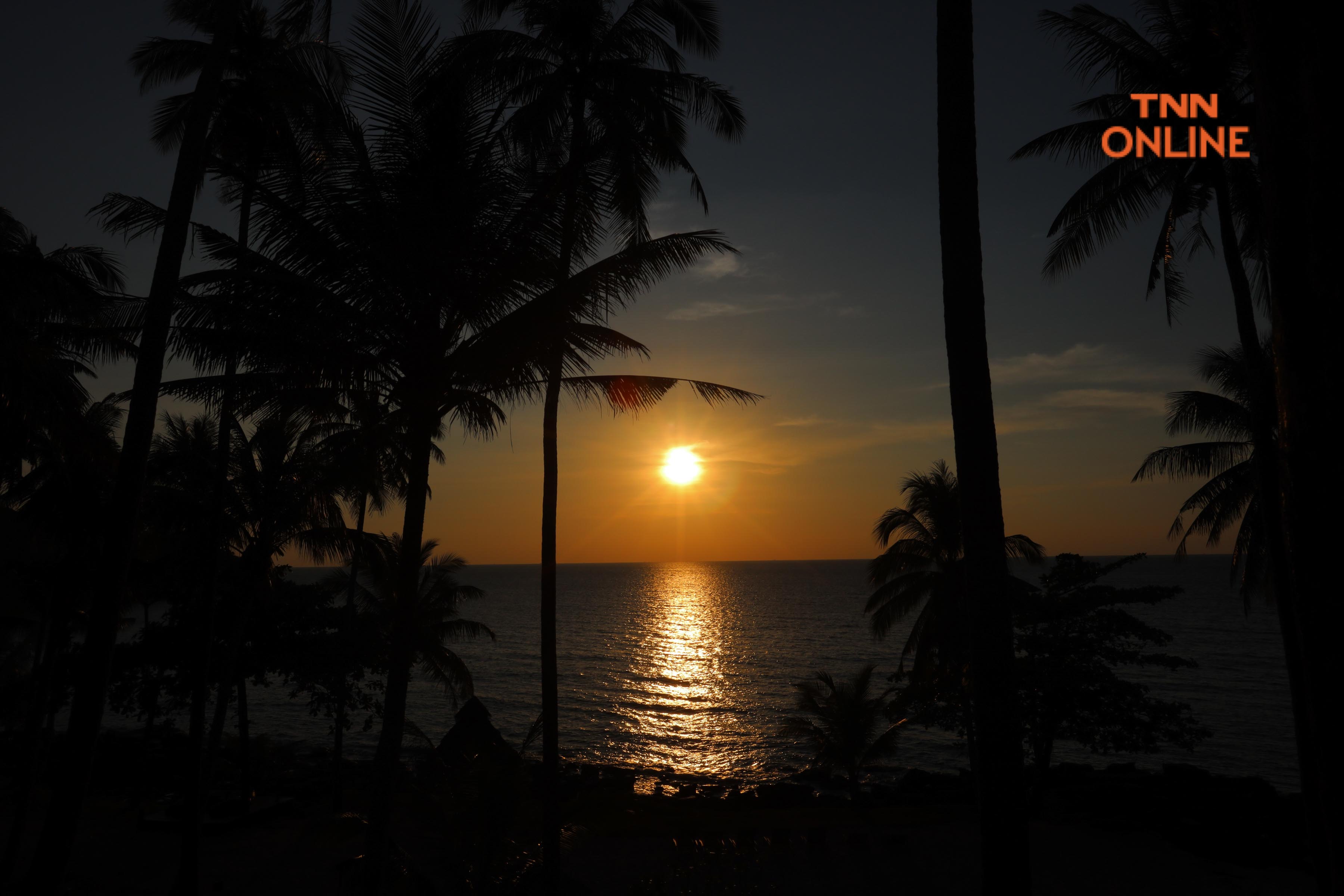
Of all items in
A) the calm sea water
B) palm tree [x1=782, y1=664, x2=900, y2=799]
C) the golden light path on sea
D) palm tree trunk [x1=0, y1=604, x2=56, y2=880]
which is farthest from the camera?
the golden light path on sea

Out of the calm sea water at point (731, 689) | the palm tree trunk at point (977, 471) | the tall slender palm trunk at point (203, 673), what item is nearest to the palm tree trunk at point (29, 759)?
the tall slender palm trunk at point (203, 673)

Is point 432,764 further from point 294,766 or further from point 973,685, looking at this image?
point 294,766

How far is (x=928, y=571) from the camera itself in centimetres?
2405

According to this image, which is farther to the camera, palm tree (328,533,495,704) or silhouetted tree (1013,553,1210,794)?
palm tree (328,533,495,704)

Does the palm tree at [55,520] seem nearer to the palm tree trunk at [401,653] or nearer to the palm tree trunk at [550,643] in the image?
the palm tree trunk at [401,653]

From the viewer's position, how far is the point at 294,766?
32.3 m

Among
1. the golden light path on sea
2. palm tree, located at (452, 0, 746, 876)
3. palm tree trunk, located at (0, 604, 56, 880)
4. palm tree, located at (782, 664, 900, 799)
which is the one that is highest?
palm tree, located at (452, 0, 746, 876)

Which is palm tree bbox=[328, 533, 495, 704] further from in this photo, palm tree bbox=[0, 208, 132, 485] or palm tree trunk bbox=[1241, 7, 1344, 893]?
palm tree trunk bbox=[1241, 7, 1344, 893]

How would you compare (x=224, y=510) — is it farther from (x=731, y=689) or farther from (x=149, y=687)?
(x=731, y=689)

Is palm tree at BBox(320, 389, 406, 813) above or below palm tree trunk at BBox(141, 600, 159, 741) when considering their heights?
above

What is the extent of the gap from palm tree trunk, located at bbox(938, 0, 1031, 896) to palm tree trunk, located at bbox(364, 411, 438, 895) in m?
5.87

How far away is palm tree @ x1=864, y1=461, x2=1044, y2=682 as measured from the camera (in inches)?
842

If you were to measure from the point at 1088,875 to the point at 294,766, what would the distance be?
30975mm

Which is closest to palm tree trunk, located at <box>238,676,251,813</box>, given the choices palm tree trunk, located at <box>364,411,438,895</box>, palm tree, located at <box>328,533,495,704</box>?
palm tree, located at <box>328,533,495,704</box>
